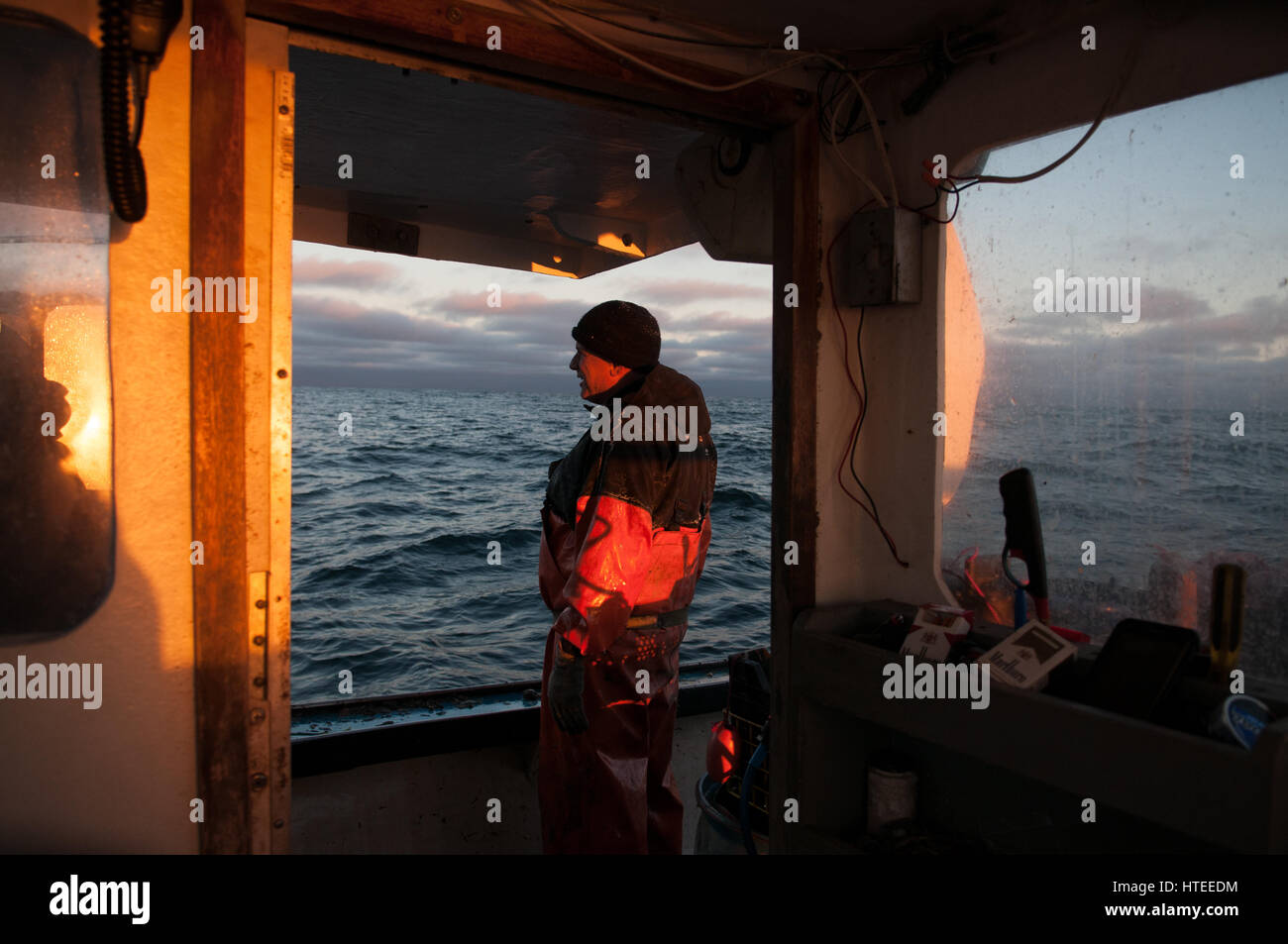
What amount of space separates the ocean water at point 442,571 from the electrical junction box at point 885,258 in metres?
2.50

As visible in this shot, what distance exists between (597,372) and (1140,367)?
1649mm

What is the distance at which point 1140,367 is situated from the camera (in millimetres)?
2117

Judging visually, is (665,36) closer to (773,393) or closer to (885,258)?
(885,258)

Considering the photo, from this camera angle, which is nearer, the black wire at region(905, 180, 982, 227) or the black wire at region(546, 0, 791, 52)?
the black wire at region(546, 0, 791, 52)

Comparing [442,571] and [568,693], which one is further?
[442,571]

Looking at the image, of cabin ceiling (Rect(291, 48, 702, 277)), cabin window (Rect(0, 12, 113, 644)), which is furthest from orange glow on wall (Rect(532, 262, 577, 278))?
cabin window (Rect(0, 12, 113, 644))

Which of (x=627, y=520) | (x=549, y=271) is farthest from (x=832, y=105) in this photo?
(x=549, y=271)

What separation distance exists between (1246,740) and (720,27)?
7.11ft

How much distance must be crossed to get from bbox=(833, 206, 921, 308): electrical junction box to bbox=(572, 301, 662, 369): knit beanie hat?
2.30 ft

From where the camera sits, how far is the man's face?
9.60 ft

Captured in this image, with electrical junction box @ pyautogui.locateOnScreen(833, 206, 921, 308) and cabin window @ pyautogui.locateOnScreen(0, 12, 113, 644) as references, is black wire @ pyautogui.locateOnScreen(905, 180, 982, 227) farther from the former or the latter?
cabin window @ pyautogui.locateOnScreen(0, 12, 113, 644)
